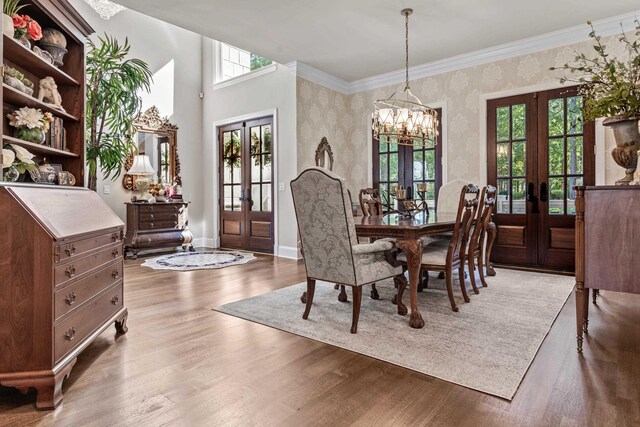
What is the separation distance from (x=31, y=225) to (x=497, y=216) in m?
4.84

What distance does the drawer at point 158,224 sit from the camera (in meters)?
5.63

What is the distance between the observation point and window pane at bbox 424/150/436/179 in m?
5.43

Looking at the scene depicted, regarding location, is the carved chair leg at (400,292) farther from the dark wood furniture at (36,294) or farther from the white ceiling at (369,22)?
the white ceiling at (369,22)

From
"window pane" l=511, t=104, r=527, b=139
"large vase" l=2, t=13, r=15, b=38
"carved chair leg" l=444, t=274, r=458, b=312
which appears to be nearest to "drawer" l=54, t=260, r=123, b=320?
"large vase" l=2, t=13, r=15, b=38

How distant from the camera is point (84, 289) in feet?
6.25

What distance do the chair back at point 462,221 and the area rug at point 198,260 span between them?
9.86 feet

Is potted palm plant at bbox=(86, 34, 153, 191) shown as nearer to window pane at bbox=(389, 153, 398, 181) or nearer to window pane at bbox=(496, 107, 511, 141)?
window pane at bbox=(389, 153, 398, 181)

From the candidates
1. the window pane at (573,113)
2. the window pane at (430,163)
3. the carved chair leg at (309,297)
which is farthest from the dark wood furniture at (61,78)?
the window pane at (573,113)

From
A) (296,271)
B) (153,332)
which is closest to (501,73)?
(296,271)

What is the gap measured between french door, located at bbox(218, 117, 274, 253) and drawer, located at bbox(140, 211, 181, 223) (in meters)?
0.96

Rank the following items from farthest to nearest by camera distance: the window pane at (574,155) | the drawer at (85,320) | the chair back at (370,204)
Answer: the window pane at (574,155) < the chair back at (370,204) < the drawer at (85,320)

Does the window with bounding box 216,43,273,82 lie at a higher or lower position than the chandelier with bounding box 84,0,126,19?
lower

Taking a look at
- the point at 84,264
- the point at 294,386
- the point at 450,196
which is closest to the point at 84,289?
the point at 84,264

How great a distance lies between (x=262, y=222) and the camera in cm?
610
